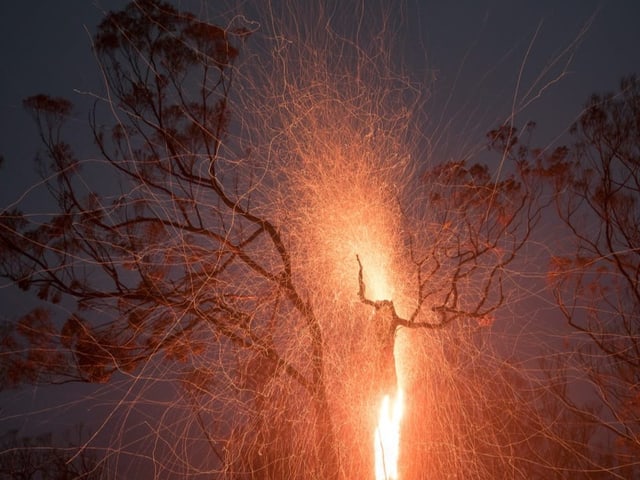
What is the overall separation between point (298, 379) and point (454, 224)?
1778 millimetres

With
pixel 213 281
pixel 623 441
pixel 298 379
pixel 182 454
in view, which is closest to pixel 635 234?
pixel 623 441

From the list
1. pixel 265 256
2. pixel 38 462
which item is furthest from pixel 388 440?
pixel 38 462

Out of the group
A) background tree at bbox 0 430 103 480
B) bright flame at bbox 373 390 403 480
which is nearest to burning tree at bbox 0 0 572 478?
bright flame at bbox 373 390 403 480

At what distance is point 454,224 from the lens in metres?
4.23

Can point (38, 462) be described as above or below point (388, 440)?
above

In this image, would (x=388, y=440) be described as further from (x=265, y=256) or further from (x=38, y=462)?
(x=38, y=462)

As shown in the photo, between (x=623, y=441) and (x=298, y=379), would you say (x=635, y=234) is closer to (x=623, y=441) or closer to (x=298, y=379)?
(x=623, y=441)

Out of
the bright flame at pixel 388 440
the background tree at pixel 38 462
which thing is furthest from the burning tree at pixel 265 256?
the background tree at pixel 38 462

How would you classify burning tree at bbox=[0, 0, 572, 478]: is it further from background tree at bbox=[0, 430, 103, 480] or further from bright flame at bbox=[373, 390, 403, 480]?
background tree at bbox=[0, 430, 103, 480]

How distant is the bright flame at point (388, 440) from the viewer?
329 cm

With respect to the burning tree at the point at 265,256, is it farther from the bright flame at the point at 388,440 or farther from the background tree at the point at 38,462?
the background tree at the point at 38,462

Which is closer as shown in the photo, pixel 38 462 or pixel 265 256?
pixel 265 256

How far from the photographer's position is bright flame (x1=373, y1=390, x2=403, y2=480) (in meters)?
3.29

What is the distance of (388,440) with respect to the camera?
3297 millimetres
